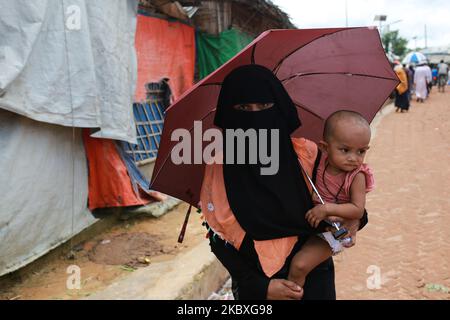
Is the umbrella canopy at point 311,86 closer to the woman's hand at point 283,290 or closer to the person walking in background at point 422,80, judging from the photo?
the woman's hand at point 283,290

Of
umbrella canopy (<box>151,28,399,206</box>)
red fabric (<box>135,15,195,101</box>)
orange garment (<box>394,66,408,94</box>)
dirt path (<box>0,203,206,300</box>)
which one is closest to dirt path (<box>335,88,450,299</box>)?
dirt path (<box>0,203,206,300</box>)

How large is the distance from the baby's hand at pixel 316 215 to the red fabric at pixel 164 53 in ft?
16.4

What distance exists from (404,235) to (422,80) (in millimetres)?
16684

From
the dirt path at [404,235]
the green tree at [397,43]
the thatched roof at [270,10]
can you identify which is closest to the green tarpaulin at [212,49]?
the thatched roof at [270,10]

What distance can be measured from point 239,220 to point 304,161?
13.9 inches

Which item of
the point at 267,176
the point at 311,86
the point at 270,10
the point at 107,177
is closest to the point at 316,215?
the point at 267,176

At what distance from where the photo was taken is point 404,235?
487 centimetres

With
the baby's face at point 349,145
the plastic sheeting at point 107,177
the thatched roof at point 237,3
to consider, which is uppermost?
the thatched roof at point 237,3

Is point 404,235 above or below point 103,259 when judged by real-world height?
above

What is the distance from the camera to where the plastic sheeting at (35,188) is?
3.69 meters

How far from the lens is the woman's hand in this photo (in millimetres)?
1630

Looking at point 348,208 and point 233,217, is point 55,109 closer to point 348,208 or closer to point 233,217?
point 233,217

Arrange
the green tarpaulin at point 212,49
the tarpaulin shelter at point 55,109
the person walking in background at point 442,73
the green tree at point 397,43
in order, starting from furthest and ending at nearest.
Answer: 1. the green tree at point 397,43
2. the person walking in background at point 442,73
3. the green tarpaulin at point 212,49
4. the tarpaulin shelter at point 55,109
